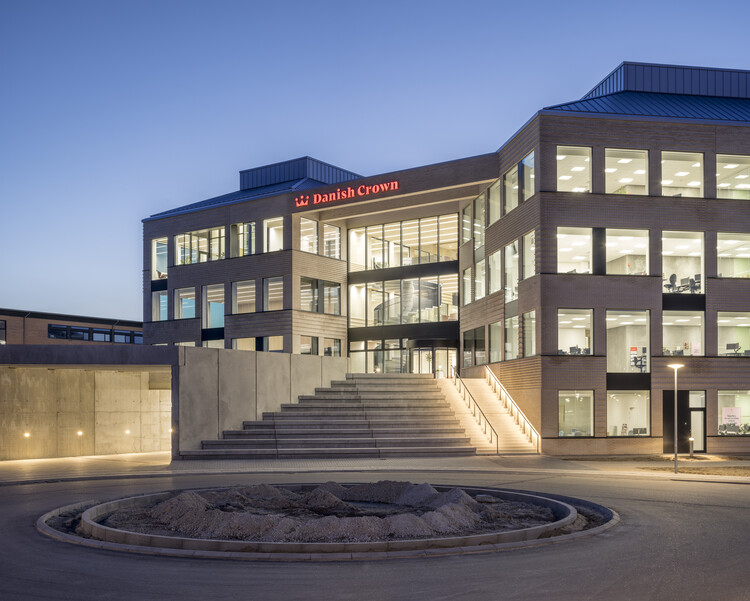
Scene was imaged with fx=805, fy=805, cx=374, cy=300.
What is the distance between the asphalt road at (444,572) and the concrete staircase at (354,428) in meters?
15.4

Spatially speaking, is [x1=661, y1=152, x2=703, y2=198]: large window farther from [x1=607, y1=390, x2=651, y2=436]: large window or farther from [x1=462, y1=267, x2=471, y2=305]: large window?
[x1=462, y1=267, x2=471, y2=305]: large window

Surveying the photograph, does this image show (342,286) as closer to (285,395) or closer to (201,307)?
(201,307)

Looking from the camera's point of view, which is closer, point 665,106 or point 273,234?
point 665,106

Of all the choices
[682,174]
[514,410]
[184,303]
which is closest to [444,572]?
[514,410]

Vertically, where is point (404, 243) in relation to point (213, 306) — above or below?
above

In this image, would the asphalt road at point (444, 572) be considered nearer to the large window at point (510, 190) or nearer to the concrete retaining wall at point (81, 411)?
the concrete retaining wall at point (81, 411)

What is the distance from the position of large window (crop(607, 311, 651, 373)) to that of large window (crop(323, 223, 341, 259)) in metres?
22.0

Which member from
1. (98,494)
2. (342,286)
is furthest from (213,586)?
(342,286)

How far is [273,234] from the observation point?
1989 inches

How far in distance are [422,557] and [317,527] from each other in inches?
76.6

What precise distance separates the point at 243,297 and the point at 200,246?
5.40 m

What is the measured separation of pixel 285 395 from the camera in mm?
A: 34844

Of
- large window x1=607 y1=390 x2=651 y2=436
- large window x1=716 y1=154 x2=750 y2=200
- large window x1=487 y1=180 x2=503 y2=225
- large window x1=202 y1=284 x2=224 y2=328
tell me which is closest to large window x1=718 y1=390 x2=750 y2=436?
large window x1=607 y1=390 x2=651 y2=436

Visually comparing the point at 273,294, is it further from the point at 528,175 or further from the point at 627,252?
the point at 627,252
